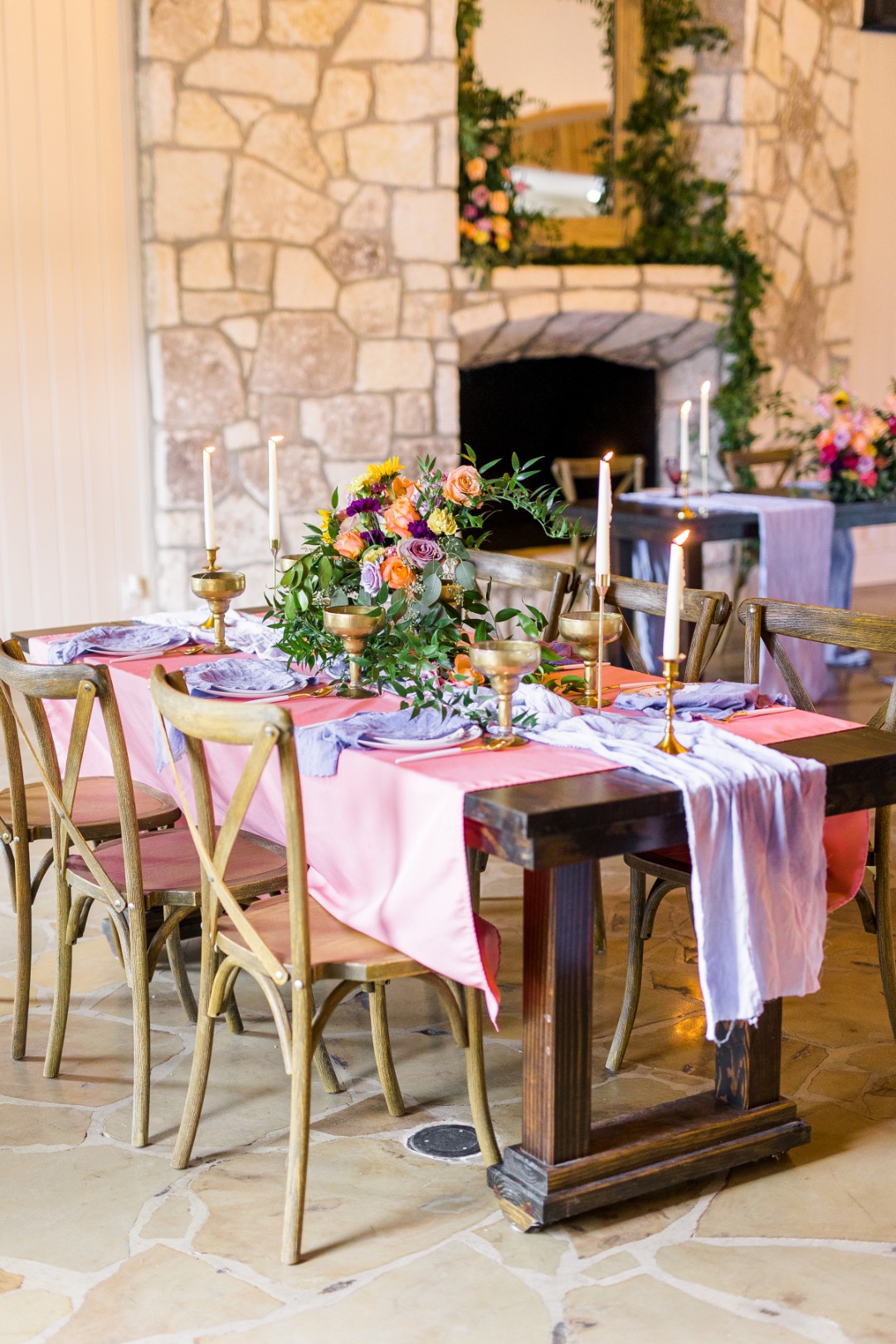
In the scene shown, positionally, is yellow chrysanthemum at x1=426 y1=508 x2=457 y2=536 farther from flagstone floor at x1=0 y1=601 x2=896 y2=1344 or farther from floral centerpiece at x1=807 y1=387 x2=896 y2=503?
floral centerpiece at x1=807 y1=387 x2=896 y2=503

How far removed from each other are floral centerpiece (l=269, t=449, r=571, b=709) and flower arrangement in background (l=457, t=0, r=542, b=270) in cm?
390

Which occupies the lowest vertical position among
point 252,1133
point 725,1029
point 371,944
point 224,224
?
point 252,1133

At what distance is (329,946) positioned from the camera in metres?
2.32

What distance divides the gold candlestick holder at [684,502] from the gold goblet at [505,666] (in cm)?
289

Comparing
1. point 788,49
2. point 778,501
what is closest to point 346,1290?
point 778,501

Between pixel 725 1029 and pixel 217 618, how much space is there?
1503mm

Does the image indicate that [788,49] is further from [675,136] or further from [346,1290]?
[346,1290]

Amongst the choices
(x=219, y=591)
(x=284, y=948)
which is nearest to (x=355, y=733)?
(x=284, y=948)

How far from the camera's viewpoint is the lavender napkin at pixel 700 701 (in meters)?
2.59

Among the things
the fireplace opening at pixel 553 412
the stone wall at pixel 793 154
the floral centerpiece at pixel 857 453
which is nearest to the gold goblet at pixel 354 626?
the floral centerpiece at pixel 857 453

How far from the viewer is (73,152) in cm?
573

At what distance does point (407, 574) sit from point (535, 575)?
3.66 ft

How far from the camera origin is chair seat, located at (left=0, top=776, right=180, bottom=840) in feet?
9.54

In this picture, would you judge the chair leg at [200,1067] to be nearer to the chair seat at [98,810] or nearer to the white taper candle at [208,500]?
the chair seat at [98,810]
